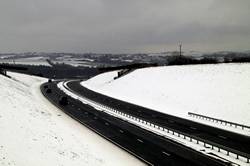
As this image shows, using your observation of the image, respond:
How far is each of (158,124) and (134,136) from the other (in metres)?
6.88

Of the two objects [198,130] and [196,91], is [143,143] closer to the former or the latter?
[198,130]

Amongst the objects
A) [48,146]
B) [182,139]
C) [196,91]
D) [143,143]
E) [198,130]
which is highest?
[48,146]

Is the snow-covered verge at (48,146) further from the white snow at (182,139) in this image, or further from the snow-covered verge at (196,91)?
the snow-covered verge at (196,91)

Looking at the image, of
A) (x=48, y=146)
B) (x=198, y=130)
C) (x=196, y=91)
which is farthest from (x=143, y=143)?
(x=196, y=91)

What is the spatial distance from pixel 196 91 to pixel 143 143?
28.3 m

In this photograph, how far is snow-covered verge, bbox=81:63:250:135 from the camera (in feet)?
153

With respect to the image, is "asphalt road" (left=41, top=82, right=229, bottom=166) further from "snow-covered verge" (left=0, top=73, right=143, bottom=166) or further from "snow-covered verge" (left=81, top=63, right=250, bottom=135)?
"snow-covered verge" (left=81, top=63, right=250, bottom=135)

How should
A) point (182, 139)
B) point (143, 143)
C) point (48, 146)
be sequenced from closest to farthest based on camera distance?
point (48, 146) < point (143, 143) < point (182, 139)

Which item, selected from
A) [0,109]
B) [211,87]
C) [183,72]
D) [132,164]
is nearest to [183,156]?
[132,164]

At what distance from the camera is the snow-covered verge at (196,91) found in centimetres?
4650

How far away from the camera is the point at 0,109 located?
3391 cm

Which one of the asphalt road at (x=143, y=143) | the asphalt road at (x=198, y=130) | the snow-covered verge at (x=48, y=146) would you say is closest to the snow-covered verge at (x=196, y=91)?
Result: the asphalt road at (x=198, y=130)

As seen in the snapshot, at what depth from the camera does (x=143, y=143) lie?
3203 cm

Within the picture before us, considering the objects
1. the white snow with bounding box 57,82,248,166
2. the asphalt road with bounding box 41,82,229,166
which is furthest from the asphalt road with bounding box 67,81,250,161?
the asphalt road with bounding box 41,82,229,166
